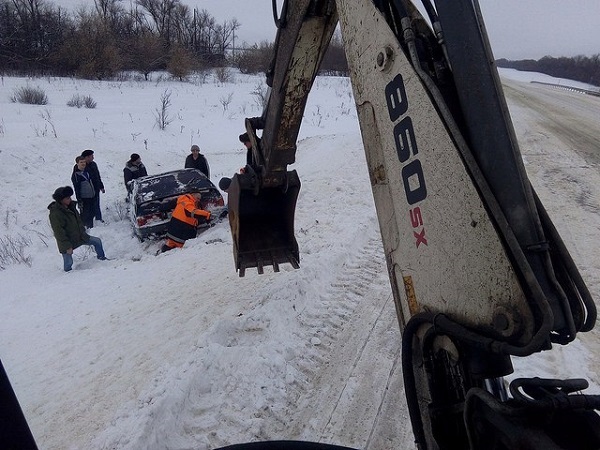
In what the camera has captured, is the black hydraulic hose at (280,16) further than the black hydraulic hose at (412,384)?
Yes

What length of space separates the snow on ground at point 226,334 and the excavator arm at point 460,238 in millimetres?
1668

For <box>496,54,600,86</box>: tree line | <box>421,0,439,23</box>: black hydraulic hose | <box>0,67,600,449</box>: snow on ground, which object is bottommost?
<box>0,67,600,449</box>: snow on ground

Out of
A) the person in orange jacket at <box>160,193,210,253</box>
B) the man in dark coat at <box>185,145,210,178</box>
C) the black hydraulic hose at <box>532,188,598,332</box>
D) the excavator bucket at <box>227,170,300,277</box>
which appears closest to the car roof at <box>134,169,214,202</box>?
the person in orange jacket at <box>160,193,210,253</box>

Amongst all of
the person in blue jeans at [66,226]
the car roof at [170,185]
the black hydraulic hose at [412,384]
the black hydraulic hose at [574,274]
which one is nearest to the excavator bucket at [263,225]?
the black hydraulic hose at [412,384]

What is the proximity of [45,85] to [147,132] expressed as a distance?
904cm

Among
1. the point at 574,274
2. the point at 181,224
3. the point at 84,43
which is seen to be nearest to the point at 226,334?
the point at 574,274

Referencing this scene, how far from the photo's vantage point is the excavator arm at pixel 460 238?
1.47 metres

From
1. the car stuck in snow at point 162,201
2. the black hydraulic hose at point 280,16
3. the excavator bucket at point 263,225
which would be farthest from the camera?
the car stuck in snow at point 162,201

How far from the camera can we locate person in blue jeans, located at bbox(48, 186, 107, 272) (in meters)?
7.49

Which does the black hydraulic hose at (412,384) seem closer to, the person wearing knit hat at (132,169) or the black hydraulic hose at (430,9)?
the black hydraulic hose at (430,9)

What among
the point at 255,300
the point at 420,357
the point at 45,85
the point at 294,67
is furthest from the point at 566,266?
the point at 45,85

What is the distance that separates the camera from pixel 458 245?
1672mm

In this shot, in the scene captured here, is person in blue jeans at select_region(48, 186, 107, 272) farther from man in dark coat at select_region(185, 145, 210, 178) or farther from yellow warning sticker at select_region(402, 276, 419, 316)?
yellow warning sticker at select_region(402, 276, 419, 316)

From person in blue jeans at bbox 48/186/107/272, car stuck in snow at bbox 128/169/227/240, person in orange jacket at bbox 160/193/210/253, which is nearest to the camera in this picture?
person in blue jeans at bbox 48/186/107/272
